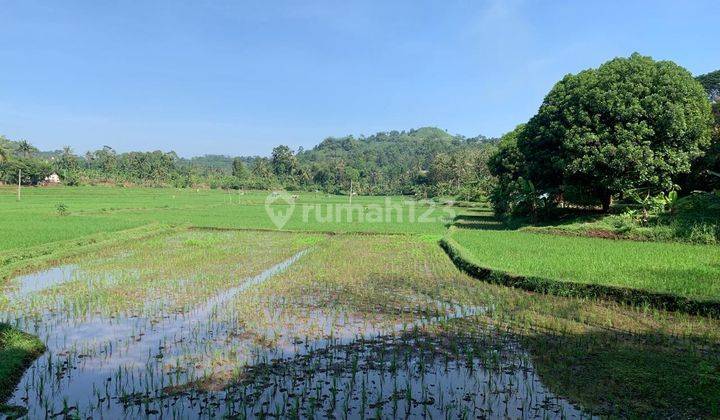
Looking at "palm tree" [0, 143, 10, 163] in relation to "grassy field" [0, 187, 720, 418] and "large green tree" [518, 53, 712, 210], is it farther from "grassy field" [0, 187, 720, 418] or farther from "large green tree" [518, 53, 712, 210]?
"large green tree" [518, 53, 712, 210]

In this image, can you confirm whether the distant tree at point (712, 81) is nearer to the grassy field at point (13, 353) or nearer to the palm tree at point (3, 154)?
the grassy field at point (13, 353)

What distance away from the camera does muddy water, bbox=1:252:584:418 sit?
527cm

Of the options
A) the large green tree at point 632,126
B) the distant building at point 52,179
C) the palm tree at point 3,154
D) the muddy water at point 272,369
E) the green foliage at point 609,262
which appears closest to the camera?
the muddy water at point 272,369

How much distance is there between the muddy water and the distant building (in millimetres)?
75156

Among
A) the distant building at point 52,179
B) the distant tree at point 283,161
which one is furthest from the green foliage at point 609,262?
the distant tree at point 283,161

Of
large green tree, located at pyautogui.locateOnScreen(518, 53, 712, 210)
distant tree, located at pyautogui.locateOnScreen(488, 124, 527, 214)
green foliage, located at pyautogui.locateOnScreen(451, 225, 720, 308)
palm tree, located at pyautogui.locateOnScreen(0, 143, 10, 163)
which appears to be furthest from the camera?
palm tree, located at pyautogui.locateOnScreen(0, 143, 10, 163)

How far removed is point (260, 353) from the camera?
22.9ft

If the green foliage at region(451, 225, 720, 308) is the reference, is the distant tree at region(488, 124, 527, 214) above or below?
above

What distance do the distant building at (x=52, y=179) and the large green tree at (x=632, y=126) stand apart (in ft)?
248

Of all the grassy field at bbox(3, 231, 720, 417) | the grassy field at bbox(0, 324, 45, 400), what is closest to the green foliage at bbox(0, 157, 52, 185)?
the grassy field at bbox(3, 231, 720, 417)

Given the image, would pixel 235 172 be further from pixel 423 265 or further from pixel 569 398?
pixel 569 398

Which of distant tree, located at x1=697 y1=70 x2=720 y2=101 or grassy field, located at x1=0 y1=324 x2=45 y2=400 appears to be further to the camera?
distant tree, located at x1=697 y1=70 x2=720 y2=101

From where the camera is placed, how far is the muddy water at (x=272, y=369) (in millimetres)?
5273

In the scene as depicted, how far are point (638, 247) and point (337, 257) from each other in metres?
10.6
